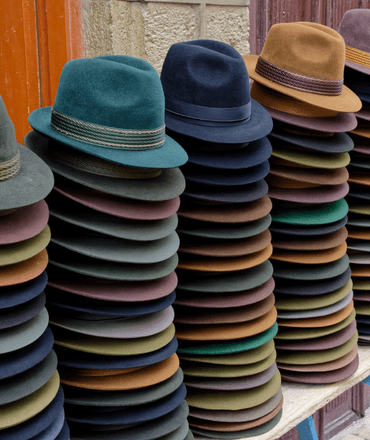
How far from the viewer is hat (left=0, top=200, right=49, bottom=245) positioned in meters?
0.81

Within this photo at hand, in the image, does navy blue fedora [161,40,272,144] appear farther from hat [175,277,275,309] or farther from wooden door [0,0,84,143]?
wooden door [0,0,84,143]

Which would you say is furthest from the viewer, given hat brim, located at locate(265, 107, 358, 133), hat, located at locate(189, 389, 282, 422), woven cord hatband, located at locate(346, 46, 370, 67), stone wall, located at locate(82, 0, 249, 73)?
woven cord hatband, located at locate(346, 46, 370, 67)

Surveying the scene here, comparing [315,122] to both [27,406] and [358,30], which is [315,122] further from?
[27,406]

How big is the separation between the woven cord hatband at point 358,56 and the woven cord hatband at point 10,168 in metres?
1.19

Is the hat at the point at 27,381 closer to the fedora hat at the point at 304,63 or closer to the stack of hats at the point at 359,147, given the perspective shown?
the fedora hat at the point at 304,63

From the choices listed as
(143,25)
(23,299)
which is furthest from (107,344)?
(143,25)

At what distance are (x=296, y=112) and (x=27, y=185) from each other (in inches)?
32.4

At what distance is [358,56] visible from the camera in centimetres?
167

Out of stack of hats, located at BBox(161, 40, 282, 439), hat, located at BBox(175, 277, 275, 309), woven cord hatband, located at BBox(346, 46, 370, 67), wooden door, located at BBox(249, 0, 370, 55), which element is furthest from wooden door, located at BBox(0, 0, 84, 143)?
wooden door, located at BBox(249, 0, 370, 55)

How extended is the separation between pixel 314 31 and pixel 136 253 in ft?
2.59

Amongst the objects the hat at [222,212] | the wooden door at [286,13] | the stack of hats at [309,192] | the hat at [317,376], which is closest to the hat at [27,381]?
the hat at [222,212]

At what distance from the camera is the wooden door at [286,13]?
229 cm

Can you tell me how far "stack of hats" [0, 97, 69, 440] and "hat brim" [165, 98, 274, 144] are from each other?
0.37m

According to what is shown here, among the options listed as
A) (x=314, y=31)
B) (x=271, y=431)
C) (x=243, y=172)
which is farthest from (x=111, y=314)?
(x=314, y=31)
